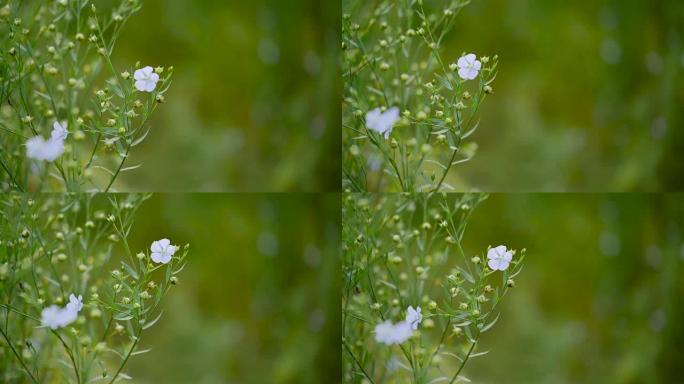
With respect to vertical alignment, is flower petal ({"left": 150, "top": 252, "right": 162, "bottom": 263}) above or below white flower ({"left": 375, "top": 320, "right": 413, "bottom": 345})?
above

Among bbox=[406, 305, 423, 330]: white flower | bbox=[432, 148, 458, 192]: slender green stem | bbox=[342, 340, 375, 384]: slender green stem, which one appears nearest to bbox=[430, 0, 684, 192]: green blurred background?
bbox=[432, 148, 458, 192]: slender green stem

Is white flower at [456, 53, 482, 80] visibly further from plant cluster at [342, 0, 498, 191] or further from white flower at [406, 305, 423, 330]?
white flower at [406, 305, 423, 330]

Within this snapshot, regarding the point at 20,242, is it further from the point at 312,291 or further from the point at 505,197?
the point at 505,197

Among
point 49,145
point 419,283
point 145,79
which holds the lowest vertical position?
point 419,283

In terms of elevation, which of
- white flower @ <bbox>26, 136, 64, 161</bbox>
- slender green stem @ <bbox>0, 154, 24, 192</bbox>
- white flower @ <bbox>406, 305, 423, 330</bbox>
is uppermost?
white flower @ <bbox>26, 136, 64, 161</bbox>

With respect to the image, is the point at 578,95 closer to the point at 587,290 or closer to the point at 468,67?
the point at 468,67

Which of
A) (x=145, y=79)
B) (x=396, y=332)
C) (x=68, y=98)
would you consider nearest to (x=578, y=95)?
(x=396, y=332)
